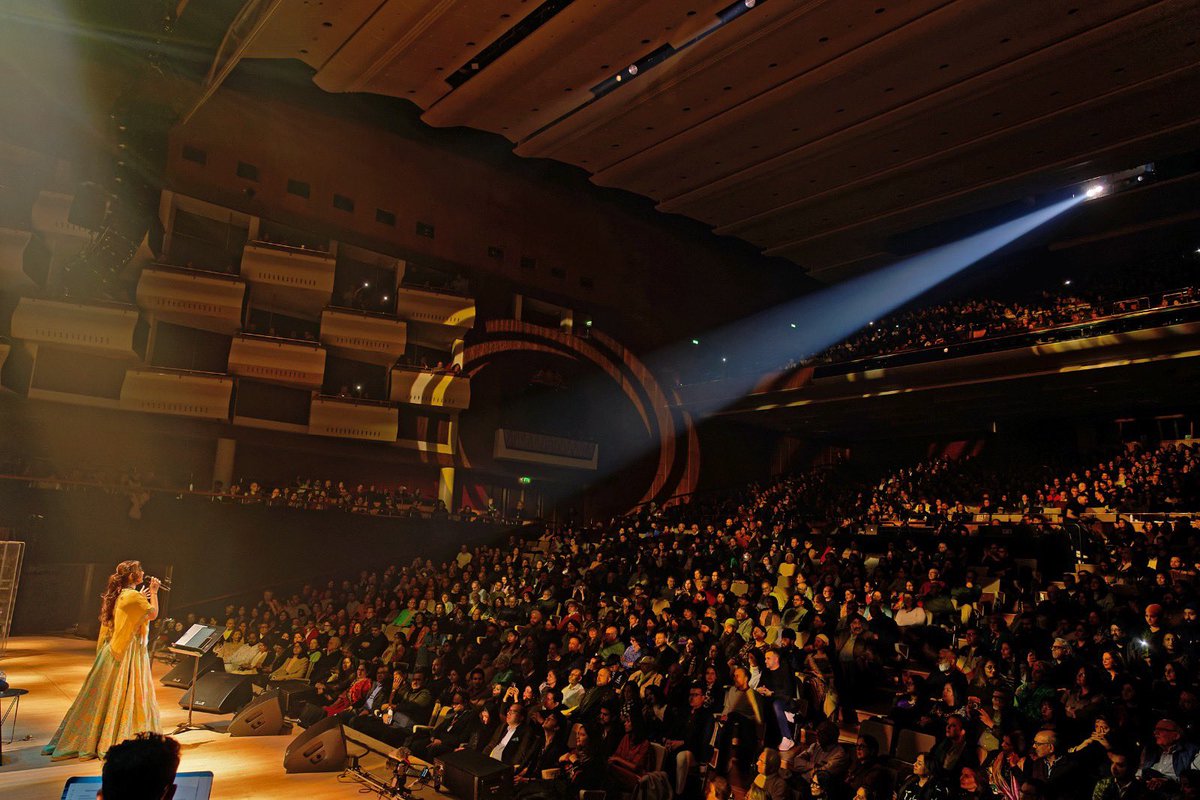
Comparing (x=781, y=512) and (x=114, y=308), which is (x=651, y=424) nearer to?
(x=781, y=512)

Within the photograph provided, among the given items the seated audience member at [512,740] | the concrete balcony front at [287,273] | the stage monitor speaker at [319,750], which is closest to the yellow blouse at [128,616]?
the stage monitor speaker at [319,750]

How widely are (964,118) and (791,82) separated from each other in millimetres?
3371

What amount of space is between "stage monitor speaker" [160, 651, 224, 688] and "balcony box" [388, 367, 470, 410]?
29.0 ft

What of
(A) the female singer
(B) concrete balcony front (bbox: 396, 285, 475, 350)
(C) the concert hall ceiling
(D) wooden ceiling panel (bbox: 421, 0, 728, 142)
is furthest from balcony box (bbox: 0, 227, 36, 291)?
(A) the female singer

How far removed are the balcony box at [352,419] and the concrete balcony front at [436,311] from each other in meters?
1.95

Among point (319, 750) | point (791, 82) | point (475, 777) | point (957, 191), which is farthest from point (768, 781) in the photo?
point (957, 191)

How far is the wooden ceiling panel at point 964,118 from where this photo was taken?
12242 mm

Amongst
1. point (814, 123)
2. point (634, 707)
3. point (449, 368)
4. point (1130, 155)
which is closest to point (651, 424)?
point (449, 368)

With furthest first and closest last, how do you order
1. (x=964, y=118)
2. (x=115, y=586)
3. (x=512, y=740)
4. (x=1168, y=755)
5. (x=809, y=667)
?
(x=964, y=118)
(x=809, y=667)
(x=512, y=740)
(x=115, y=586)
(x=1168, y=755)

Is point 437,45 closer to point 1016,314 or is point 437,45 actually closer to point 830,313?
point 1016,314

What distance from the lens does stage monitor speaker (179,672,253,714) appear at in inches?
297

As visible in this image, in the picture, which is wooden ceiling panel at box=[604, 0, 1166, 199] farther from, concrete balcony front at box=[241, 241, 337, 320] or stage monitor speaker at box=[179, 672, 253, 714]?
stage monitor speaker at box=[179, 672, 253, 714]

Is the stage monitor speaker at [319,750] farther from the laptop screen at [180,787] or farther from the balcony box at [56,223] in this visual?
the balcony box at [56,223]

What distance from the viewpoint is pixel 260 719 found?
6809 millimetres
